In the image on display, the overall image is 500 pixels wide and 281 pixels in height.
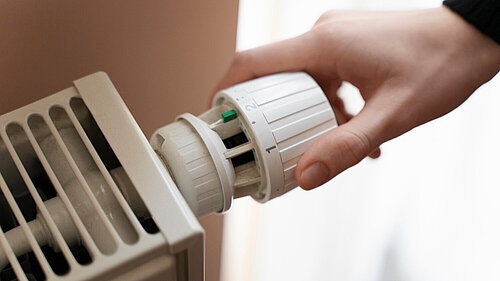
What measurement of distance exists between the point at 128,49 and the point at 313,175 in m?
0.21

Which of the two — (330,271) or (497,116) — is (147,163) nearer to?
(497,116)

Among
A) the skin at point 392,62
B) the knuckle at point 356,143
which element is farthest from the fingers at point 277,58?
the knuckle at point 356,143

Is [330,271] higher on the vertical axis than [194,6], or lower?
lower

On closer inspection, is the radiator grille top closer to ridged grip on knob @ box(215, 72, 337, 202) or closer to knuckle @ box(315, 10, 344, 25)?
Result: ridged grip on knob @ box(215, 72, 337, 202)

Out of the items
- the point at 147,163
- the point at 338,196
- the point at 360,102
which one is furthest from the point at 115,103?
the point at 338,196

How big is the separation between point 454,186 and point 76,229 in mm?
549

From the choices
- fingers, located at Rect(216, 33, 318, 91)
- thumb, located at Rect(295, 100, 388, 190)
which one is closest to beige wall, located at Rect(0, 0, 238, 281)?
fingers, located at Rect(216, 33, 318, 91)

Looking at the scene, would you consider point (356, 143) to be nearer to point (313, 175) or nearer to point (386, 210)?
point (313, 175)

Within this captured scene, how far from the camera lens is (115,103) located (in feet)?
1.35

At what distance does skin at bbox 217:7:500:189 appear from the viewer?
0.51 metres

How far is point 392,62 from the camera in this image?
53cm

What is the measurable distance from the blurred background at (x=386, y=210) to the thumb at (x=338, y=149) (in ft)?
0.68

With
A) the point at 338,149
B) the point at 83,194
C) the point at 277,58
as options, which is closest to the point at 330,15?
the point at 277,58

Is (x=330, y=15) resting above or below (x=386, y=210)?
above
